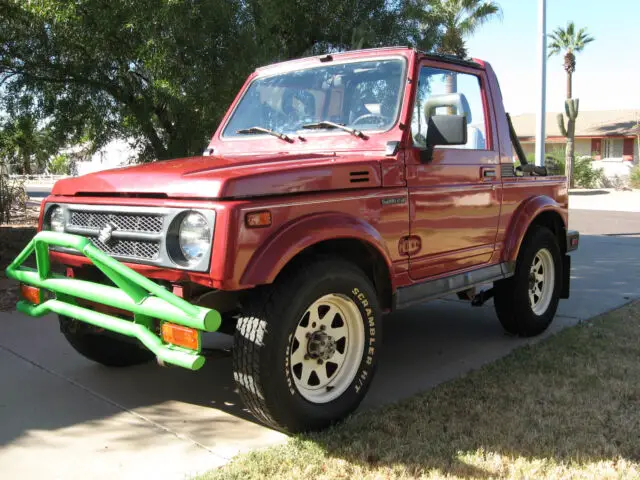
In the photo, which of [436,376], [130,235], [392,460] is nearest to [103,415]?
[130,235]

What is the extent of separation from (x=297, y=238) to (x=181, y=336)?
0.72 meters

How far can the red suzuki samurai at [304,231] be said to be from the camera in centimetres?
301

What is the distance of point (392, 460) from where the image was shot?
122 inches

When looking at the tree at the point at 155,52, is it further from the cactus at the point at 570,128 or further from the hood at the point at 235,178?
the cactus at the point at 570,128

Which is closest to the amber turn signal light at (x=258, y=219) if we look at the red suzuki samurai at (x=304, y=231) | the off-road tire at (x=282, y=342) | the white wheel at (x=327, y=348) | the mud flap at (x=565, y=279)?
the red suzuki samurai at (x=304, y=231)

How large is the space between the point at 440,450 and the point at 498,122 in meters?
2.76

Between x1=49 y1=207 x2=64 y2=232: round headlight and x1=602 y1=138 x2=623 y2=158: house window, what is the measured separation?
40.5m

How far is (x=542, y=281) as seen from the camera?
554cm

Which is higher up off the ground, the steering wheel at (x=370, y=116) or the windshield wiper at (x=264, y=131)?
the steering wheel at (x=370, y=116)

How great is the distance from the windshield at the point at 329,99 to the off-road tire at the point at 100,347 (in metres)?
1.70

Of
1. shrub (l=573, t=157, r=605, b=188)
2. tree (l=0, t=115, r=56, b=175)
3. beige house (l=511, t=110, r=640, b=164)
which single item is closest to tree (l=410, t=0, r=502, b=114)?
tree (l=0, t=115, r=56, b=175)

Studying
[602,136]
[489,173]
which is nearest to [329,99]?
[489,173]

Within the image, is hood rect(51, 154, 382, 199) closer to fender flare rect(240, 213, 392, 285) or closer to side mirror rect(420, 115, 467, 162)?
fender flare rect(240, 213, 392, 285)

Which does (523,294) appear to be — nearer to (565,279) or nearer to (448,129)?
(565,279)
